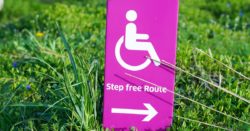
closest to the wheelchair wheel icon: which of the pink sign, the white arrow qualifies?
the pink sign

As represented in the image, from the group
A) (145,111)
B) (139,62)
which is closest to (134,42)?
(139,62)

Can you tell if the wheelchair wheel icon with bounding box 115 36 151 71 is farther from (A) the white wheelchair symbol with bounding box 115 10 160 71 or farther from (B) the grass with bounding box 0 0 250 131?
(B) the grass with bounding box 0 0 250 131

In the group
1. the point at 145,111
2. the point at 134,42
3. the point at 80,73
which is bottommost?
the point at 145,111

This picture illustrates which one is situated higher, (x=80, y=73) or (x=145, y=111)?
(x=80, y=73)

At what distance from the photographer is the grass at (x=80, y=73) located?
339cm

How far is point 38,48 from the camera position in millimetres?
4906

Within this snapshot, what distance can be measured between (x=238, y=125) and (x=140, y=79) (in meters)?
0.60

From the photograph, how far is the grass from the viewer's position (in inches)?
133

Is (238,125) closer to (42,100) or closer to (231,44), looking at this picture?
(42,100)

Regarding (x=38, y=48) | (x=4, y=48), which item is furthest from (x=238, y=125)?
(x=4, y=48)

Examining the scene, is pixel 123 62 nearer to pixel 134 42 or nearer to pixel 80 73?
pixel 134 42

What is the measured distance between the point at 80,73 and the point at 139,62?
13.7 inches

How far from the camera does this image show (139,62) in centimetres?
322

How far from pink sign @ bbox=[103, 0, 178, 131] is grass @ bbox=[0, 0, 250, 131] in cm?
15
